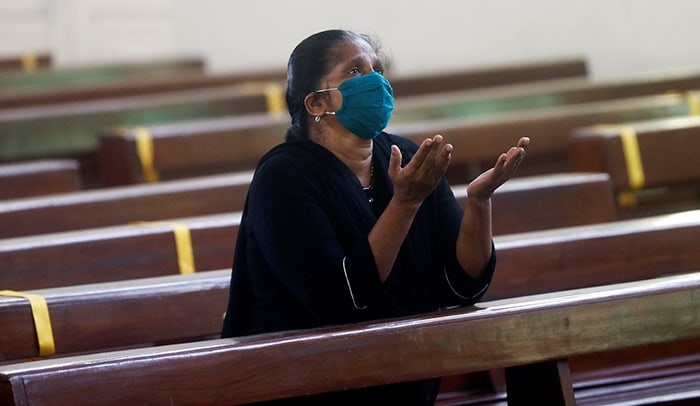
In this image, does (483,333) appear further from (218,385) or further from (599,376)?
(599,376)

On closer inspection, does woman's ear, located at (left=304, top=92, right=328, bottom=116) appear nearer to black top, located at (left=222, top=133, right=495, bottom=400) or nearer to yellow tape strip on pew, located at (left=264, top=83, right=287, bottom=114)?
black top, located at (left=222, top=133, right=495, bottom=400)

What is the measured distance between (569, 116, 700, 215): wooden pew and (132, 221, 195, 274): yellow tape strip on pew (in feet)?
2.40

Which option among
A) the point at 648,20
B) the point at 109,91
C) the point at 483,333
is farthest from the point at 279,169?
the point at 648,20

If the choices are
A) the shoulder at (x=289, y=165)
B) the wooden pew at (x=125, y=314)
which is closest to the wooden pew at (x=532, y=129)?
the wooden pew at (x=125, y=314)

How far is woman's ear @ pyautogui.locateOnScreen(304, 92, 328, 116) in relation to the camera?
1303 mm

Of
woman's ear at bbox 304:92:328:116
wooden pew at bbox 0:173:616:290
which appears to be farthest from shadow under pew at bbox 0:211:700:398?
woman's ear at bbox 304:92:328:116

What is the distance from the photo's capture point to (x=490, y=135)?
7.61 feet

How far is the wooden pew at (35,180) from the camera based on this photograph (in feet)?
6.77

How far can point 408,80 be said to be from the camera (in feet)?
9.76

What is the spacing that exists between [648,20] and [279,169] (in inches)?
78.2

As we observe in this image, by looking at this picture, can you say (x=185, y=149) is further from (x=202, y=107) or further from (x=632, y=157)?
(x=632, y=157)

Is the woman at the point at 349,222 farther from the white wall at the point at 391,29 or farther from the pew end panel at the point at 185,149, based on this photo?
the white wall at the point at 391,29

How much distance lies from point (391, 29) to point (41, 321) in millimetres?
2082

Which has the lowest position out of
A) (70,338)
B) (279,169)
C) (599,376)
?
(599,376)
